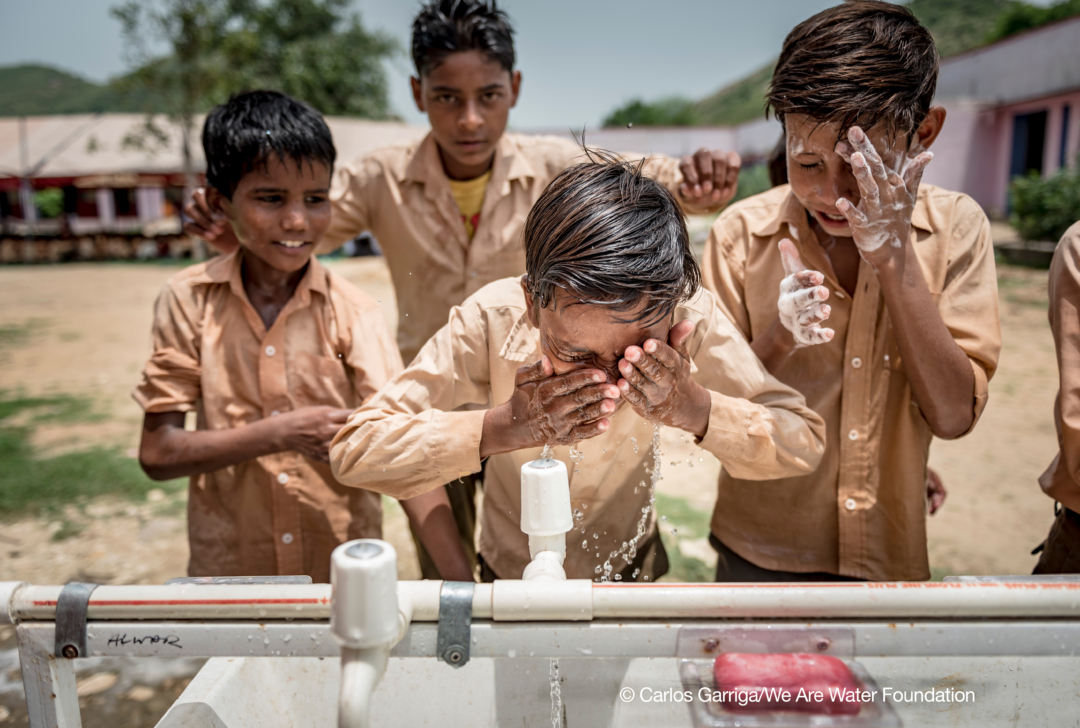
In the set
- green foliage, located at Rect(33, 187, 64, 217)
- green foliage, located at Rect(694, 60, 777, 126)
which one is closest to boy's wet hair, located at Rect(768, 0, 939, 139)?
green foliage, located at Rect(33, 187, 64, 217)

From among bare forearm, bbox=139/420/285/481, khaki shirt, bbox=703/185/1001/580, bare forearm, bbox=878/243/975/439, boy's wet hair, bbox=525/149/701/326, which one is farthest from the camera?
bare forearm, bbox=139/420/285/481

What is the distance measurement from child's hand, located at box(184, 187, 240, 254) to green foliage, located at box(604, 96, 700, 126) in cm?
4884

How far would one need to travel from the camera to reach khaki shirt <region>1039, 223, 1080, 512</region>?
1531 millimetres

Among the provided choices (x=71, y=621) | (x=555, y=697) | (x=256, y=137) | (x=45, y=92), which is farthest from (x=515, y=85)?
(x=45, y=92)

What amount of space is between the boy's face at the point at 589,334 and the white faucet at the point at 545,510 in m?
0.24

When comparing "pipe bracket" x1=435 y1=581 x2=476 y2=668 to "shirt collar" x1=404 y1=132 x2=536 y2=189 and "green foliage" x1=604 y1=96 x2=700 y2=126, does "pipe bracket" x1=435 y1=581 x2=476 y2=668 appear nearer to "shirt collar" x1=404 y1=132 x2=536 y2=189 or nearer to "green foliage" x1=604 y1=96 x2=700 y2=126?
"shirt collar" x1=404 y1=132 x2=536 y2=189

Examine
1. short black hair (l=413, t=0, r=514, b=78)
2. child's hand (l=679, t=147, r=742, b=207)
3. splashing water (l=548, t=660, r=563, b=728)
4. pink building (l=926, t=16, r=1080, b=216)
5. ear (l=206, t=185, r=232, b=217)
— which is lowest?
splashing water (l=548, t=660, r=563, b=728)

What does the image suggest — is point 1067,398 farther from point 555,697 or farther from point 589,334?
point 555,697

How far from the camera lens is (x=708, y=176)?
2113 millimetres

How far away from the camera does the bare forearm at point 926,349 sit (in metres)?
1.57

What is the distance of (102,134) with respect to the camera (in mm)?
23922

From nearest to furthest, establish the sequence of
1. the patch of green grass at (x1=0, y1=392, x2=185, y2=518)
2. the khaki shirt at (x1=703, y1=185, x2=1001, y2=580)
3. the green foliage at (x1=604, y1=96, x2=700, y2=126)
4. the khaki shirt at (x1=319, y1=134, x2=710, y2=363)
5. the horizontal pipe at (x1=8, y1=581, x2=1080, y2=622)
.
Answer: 1. the horizontal pipe at (x1=8, y1=581, x2=1080, y2=622)
2. the khaki shirt at (x1=703, y1=185, x2=1001, y2=580)
3. the khaki shirt at (x1=319, y1=134, x2=710, y2=363)
4. the patch of green grass at (x1=0, y1=392, x2=185, y2=518)
5. the green foliage at (x1=604, y1=96, x2=700, y2=126)

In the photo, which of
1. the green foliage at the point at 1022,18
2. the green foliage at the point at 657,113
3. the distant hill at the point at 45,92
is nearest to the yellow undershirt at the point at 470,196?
the green foliage at the point at 1022,18

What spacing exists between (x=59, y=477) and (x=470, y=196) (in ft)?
12.7
